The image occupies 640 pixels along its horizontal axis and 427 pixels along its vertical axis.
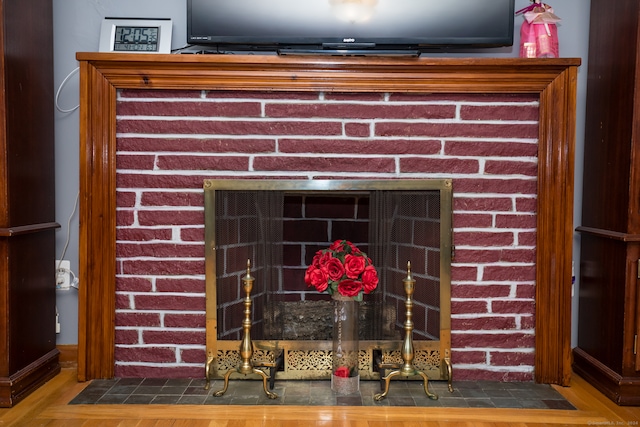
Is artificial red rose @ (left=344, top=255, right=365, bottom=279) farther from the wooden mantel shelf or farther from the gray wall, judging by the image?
the gray wall

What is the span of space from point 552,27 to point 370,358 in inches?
55.0

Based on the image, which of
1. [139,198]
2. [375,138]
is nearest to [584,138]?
[375,138]

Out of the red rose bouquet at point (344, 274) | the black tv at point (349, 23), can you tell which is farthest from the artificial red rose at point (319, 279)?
the black tv at point (349, 23)

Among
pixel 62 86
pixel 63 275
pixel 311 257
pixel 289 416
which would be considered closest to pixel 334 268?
pixel 311 257

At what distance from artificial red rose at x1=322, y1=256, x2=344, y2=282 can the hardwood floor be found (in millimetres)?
433

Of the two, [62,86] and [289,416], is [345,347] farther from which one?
[62,86]

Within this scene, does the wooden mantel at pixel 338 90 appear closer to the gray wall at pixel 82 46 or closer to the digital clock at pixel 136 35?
the digital clock at pixel 136 35

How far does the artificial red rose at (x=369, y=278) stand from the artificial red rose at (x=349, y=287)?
0.9 inches

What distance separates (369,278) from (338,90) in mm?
698

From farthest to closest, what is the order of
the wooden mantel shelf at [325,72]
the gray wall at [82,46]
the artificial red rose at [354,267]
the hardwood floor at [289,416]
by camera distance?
1. the gray wall at [82,46]
2. the wooden mantel shelf at [325,72]
3. the artificial red rose at [354,267]
4. the hardwood floor at [289,416]

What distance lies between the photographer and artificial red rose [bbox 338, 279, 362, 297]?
73.5 inches

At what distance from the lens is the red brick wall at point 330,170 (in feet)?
6.72

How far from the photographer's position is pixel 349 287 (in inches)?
73.6

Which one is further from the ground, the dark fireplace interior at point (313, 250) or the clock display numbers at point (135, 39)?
the clock display numbers at point (135, 39)
